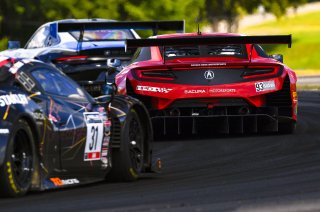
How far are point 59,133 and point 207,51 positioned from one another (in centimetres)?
583

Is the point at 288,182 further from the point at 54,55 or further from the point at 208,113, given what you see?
the point at 54,55

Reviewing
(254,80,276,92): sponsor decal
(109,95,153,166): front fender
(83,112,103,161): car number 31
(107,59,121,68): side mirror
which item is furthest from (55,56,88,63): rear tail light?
(83,112,103,161): car number 31

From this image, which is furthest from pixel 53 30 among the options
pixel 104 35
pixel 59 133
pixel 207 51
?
pixel 59 133

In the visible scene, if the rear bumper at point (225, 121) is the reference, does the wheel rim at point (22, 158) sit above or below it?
above

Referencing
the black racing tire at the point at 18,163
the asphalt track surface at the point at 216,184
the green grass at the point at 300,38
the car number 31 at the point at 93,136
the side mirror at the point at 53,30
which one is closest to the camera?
the asphalt track surface at the point at 216,184

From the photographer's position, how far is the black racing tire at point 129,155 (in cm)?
977

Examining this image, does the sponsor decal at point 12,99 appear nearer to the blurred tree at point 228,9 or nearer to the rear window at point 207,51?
the rear window at point 207,51

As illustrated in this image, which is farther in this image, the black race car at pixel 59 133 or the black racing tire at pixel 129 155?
the black racing tire at pixel 129 155

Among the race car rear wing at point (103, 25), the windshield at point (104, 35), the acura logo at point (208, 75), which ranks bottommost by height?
the acura logo at point (208, 75)

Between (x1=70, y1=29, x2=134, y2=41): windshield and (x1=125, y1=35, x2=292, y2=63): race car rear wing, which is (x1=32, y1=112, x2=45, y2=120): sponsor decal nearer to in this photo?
(x1=125, y1=35, x2=292, y2=63): race car rear wing

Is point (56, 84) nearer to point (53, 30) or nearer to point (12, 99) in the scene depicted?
point (12, 99)

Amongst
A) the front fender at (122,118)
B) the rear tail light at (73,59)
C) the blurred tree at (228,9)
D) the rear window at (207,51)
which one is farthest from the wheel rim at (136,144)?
the blurred tree at (228,9)

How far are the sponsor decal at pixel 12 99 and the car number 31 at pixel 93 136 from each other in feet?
3.11

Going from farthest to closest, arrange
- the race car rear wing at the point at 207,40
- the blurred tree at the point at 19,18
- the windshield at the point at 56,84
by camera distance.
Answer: the blurred tree at the point at 19,18 → the race car rear wing at the point at 207,40 → the windshield at the point at 56,84
